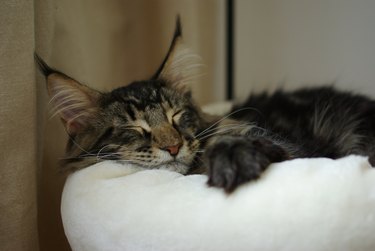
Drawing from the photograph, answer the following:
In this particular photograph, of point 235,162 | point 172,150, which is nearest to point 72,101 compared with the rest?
point 172,150

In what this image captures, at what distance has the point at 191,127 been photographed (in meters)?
1.25

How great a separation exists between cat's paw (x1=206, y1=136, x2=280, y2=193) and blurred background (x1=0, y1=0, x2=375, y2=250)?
1.79 ft

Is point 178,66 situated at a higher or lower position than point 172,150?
higher

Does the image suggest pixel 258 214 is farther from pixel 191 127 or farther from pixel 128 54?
pixel 128 54

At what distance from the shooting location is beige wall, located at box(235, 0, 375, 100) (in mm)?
2134

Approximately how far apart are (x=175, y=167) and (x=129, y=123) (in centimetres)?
20

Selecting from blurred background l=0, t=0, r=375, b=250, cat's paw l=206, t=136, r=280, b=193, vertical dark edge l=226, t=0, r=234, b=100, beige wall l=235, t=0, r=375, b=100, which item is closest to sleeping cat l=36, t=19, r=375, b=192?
cat's paw l=206, t=136, r=280, b=193

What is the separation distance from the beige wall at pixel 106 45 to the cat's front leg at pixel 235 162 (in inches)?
27.5

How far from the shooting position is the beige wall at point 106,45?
140 centimetres

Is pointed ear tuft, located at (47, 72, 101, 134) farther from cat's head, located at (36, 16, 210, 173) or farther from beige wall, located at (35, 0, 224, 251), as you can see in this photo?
beige wall, located at (35, 0, 224, 251)

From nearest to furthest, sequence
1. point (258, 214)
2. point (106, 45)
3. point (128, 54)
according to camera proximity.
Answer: point (258, 214) → point (106, 45) → point (128, 54)

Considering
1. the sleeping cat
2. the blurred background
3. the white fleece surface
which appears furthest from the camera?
the blurred background

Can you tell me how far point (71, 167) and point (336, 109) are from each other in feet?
3.30

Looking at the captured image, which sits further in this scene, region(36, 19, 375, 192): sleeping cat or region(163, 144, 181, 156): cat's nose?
region(163, 144, 181, 156): cat's nose
